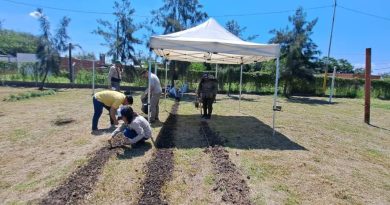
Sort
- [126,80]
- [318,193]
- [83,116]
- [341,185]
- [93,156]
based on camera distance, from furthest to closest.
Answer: [126,80], [83,116], [93,156], [341,185], [318,193]

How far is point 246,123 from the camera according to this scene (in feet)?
31.3

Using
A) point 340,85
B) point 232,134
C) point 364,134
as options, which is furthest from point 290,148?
point 340,85

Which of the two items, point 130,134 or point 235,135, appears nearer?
point 130,134

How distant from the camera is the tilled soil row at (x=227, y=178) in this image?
4100 mm

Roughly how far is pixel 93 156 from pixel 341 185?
414 cm

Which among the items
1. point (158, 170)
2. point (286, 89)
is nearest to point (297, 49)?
point (286, 89)

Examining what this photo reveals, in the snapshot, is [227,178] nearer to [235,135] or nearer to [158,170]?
[158,170]

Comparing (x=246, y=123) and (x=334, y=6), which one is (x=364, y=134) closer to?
(x=246, y=123)

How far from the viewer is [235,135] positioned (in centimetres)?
779

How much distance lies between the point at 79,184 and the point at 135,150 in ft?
5.98

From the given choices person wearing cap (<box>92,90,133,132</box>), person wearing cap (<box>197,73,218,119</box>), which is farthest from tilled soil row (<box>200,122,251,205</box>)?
person wearing cap (<box>197,73,218,119</box>)

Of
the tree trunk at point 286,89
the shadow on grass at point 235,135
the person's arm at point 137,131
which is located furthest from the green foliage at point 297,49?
the person's arm at point 137,131

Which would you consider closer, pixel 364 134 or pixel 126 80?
pixel 364 134

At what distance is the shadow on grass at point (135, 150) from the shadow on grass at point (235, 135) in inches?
25.6
